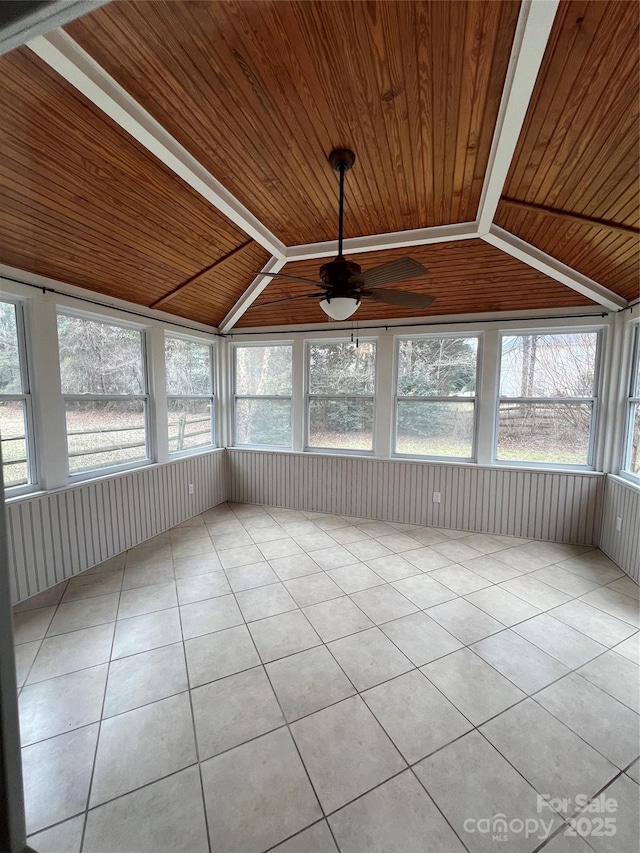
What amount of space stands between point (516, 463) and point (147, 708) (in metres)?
4.04

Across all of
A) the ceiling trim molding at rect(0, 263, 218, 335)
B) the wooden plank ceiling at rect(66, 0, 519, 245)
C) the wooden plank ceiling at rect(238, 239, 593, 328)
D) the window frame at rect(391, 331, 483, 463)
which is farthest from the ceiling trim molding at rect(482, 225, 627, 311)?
the ceiling trim molding at rect(0, 263, 218, 335)

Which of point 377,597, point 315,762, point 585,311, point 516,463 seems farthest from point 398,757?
point 585,311

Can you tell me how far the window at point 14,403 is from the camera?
258cm

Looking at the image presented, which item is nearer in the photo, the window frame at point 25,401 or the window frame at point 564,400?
the window frame at point 25,401

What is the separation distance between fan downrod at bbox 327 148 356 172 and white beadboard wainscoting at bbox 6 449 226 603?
3.05 m

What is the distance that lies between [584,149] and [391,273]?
1187mm

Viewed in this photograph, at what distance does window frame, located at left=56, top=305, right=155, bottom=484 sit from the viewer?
9.86 feet

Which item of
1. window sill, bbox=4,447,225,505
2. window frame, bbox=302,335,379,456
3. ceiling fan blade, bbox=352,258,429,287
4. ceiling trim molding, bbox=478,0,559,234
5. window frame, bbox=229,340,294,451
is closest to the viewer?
ceiling trim molding, bbox=478,0,559,234

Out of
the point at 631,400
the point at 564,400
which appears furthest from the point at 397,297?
the point at 631,400

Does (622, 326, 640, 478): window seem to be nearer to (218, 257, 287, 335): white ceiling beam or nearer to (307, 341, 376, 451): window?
(307, 341, 376, 451): window

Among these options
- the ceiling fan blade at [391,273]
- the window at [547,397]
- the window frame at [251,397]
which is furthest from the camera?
the window frame at [251,397]

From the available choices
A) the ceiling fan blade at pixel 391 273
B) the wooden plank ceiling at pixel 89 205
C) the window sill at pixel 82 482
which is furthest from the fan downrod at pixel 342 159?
the window sill at pixel 82 482

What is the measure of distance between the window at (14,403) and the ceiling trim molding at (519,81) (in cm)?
352

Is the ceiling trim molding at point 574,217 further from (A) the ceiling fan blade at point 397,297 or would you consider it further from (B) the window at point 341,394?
(B) the window at point 341,394
